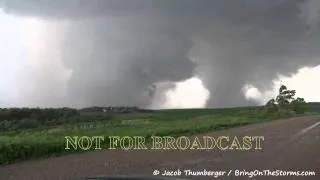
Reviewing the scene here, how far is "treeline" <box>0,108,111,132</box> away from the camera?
190 ft

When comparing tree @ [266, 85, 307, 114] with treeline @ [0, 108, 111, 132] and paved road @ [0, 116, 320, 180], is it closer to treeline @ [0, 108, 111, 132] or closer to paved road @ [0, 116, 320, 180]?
treeline @ [0, 108, 111, 132]

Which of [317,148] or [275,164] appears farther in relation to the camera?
[317,148]

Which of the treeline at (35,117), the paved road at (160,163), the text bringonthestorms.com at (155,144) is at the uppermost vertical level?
the treeline at (35,117)

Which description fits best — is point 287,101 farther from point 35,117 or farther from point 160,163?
point 160,163

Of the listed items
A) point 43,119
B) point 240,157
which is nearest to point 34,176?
point 240,157

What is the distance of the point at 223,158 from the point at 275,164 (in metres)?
2.58

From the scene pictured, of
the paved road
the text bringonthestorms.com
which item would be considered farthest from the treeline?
the paved road

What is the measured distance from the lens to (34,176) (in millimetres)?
15562

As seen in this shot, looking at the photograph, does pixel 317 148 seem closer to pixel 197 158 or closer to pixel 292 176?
pixel 197 158

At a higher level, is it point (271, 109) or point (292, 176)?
point (271, 109)

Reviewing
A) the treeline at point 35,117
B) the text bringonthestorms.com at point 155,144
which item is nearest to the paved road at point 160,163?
the text bringonthestorms.com at point 155,144

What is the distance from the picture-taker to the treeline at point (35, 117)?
58.0 m

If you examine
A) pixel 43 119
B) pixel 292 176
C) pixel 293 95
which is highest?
pixel 293 95

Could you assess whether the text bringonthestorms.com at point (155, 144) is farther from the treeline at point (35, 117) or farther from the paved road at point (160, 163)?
the treeline at point (35, 117)
